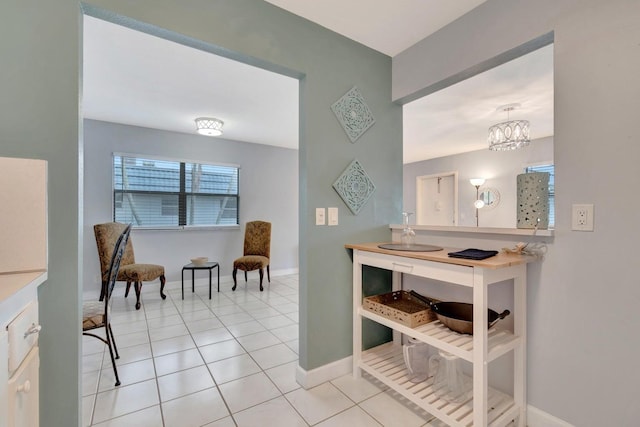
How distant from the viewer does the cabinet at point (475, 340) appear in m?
1.23

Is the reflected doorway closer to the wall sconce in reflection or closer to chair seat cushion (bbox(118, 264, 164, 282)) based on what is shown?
the wall sconce in reflection

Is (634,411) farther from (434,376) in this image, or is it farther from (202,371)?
(202,371)

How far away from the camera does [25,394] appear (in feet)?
2.92

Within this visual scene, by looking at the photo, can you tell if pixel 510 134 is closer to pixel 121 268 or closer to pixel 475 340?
pixel 475 340

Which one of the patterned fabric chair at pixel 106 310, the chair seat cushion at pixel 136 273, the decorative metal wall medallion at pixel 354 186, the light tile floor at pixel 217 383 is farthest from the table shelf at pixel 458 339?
the chair seat cushion at pixel 136 273

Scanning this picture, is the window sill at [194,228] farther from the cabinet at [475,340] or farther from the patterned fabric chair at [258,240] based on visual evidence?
the cabinet at [475,340]

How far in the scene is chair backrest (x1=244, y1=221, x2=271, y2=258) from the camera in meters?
4.45

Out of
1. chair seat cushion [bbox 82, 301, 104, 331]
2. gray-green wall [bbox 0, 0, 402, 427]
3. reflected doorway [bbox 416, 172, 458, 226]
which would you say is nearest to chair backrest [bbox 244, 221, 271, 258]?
chair seat cushion [bbox 82, 301, 104, 331]

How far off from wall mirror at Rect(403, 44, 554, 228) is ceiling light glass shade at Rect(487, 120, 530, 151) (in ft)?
0.71

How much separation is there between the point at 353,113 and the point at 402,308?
1365 mm

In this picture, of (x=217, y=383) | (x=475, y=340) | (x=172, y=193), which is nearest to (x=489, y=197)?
(x=475, y=340)

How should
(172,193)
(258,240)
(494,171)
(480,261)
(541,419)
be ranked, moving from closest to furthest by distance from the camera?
(480,261) < (541,419) < (172,193) < (258,240) < (494,171)

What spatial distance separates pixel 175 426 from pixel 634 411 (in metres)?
2.08

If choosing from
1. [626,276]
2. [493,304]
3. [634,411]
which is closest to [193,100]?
[493,304]
